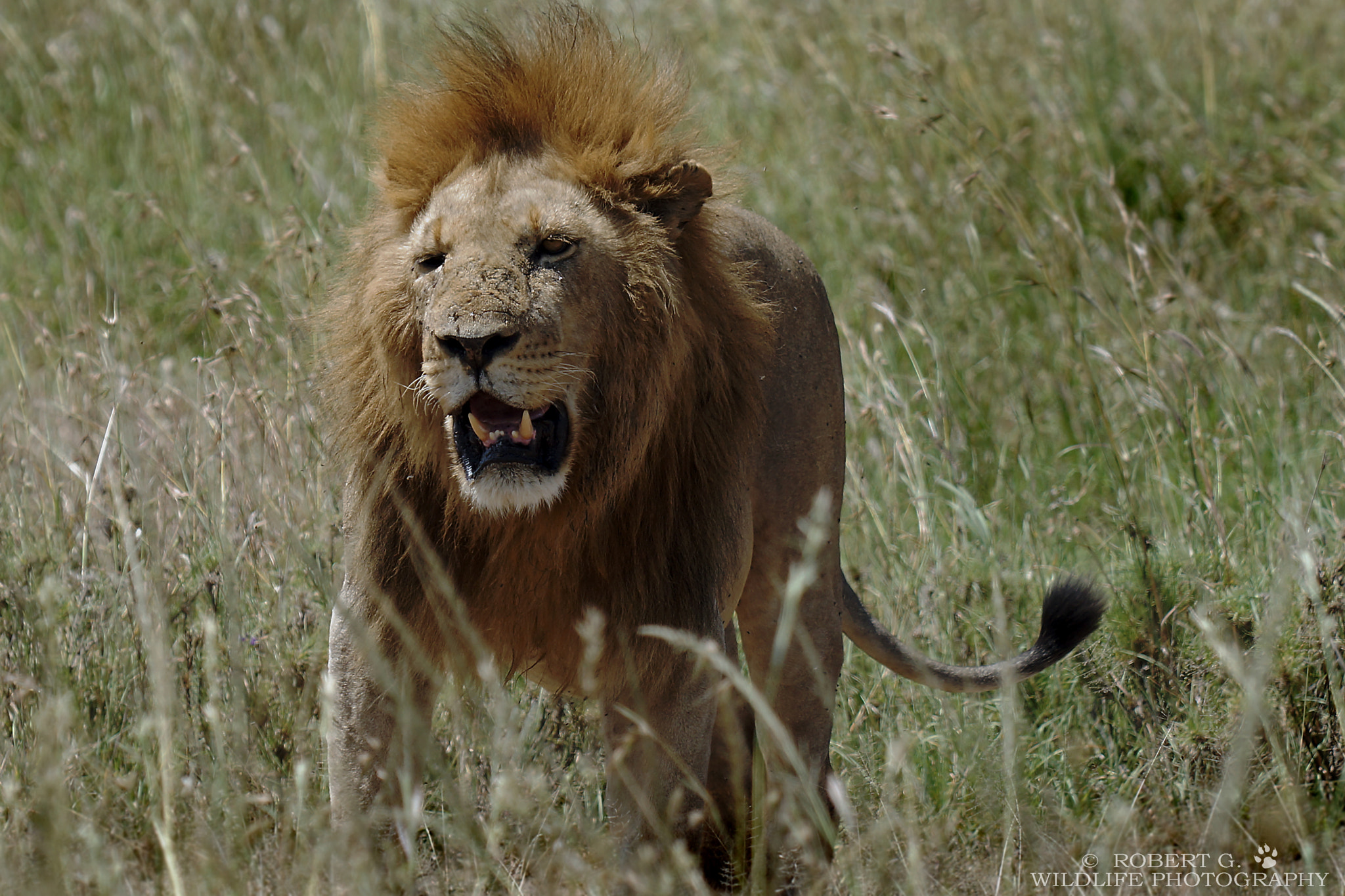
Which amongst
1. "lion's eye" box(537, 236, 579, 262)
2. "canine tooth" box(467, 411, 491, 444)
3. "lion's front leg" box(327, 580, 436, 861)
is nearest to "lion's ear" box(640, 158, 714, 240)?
"lion's eye" box(537, 236, 579, 262)

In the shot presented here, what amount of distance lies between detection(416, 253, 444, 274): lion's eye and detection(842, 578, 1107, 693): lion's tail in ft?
4.62

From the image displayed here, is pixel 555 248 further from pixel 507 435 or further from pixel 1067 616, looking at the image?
pixel 1067 616

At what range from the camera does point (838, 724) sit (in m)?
3.87

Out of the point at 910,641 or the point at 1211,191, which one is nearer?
the point at 910,641

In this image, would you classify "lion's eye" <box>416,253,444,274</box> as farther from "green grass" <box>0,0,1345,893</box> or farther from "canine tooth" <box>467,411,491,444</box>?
"green grass" <box>0,0,1345,893</box>

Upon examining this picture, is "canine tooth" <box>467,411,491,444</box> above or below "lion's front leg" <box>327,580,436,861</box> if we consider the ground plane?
above

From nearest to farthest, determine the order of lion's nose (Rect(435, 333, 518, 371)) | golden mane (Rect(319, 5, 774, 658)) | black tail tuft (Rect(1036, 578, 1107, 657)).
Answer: lion's nose (Rect(435, 333, 518, 371)), golden mane (Rect(319, 5, 774, 658)), black tail tuft (Rect(1036, 578, 1107, 657))

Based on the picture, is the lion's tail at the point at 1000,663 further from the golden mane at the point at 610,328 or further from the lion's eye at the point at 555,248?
the lion's eye at the point at 555,248

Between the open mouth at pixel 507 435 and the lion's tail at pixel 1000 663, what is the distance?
1173 mm

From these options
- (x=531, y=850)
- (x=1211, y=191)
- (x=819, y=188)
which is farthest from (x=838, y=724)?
(x=1211, y=191)

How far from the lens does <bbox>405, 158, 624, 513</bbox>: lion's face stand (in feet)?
7.91

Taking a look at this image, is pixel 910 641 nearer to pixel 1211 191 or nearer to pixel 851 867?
pixel 851 867

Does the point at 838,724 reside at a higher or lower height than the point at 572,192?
lower

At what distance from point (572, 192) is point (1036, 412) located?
124 inches
